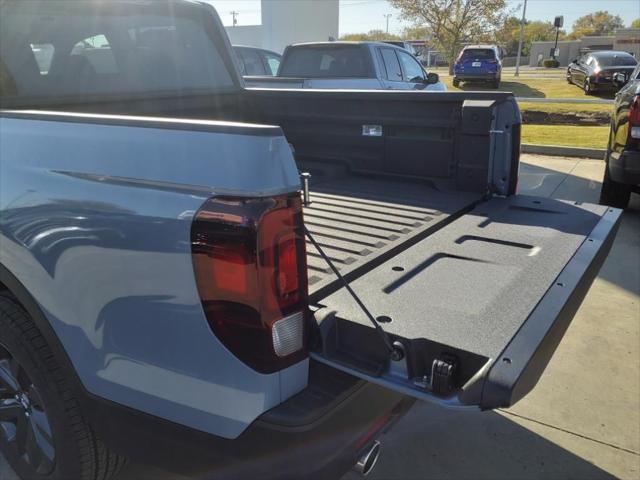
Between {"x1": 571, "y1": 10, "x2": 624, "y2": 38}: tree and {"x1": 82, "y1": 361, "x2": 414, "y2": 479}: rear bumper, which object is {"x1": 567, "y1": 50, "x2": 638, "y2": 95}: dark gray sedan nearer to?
{"x1": 82, "y1": 361, "x2": 414, "y2": 479}: rear bumper

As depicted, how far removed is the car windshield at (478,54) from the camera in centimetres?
2512

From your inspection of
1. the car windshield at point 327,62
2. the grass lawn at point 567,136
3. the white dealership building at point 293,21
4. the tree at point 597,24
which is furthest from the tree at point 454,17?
the tree at point 597,24

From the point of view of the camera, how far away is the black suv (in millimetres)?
5465

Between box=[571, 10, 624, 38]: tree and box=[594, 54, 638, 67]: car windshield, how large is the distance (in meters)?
72.8

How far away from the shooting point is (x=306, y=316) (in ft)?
5.57

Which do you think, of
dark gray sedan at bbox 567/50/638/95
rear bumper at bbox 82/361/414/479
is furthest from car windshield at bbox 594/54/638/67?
rear bumper at bbox 82/361/414/479

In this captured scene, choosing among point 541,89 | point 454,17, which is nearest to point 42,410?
point 541,89

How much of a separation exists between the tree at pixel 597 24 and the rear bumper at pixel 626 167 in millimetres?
89996

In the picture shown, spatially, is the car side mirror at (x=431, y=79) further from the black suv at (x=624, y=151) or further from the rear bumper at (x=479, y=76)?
the rear bumper at (x=479, y=76)

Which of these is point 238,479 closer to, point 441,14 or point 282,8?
point 282,8

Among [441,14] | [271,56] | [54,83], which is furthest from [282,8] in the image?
[54,83]

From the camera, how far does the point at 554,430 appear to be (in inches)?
114

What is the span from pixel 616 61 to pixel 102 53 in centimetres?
2090

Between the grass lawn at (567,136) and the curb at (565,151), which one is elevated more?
the grass lawn at (567,136)
